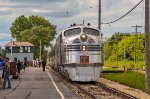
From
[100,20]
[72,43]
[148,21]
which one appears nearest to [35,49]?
[100,20]

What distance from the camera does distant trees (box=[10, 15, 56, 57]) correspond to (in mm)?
158125

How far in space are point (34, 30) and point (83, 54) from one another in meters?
125

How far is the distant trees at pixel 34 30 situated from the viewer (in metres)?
158

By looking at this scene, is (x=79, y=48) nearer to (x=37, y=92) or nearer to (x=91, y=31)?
(x=91, y=31)

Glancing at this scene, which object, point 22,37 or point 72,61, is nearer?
point 72,61

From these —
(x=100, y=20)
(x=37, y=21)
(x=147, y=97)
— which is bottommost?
(x=147, y=97)

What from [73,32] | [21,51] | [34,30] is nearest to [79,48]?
[73,32]

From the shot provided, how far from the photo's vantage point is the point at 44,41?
160m

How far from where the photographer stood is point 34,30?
158000mm

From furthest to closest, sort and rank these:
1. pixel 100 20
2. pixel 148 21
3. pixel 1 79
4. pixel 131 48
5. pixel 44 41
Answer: pixel 44 41 < pixel 131 48 < pixel 100 20 < pixel 1 79 < pixel 148 21

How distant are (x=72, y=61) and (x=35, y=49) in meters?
132

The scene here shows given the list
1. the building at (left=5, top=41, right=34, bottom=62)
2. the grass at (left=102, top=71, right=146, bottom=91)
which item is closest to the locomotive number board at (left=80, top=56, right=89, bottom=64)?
the grass at (left=102, top=71, right=146, bottom=91)

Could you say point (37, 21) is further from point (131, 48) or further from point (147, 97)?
point (147, 97)

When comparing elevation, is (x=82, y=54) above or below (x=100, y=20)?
below
